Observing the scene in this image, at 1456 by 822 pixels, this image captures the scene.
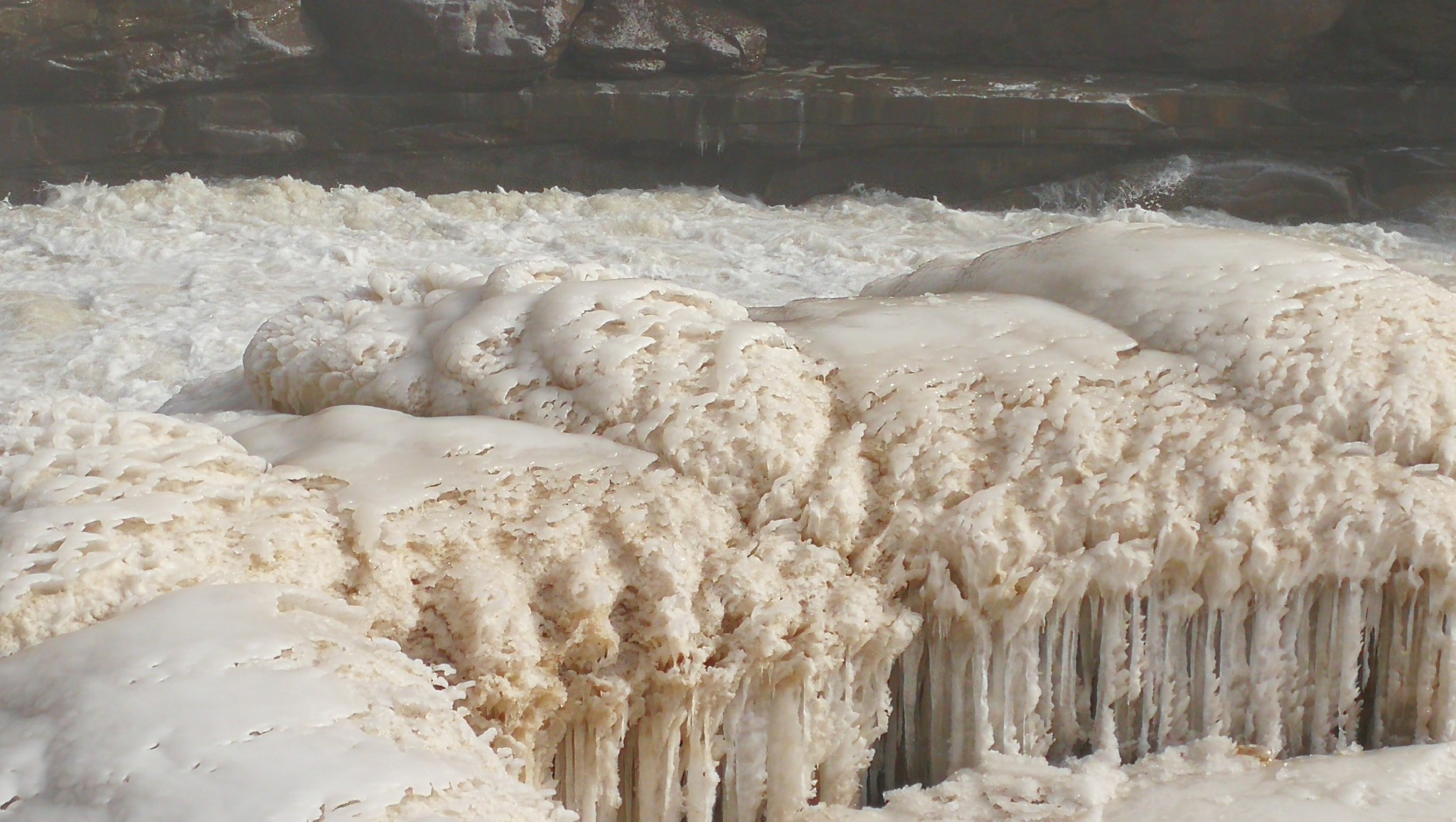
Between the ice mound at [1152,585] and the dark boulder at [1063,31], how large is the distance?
7248 millimetres

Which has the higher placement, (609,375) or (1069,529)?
(609,375)

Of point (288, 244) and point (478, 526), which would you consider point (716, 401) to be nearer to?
point (478, 526)

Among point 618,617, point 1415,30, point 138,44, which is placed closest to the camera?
point 618,617

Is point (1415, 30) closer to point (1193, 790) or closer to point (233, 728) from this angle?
point (1193, 790)

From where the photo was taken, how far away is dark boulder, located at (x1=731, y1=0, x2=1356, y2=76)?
8.60 m

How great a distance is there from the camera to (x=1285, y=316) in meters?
2.33

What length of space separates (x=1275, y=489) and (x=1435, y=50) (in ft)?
26.1

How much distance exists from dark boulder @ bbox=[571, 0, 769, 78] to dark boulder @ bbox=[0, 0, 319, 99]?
178cm

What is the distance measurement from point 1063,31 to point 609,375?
7.53m

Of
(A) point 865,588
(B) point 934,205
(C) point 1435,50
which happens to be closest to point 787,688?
(A) point 865,588

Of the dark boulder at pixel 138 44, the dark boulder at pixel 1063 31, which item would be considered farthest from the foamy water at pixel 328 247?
the dark boulder at pixel 1063 31

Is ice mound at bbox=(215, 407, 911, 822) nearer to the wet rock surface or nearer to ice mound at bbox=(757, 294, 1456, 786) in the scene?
ice mound at bbox=(757, 294, 1456, 786)

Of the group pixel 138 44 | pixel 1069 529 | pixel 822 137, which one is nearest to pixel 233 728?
pixel 1069 529

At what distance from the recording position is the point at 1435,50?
871 centimetres
